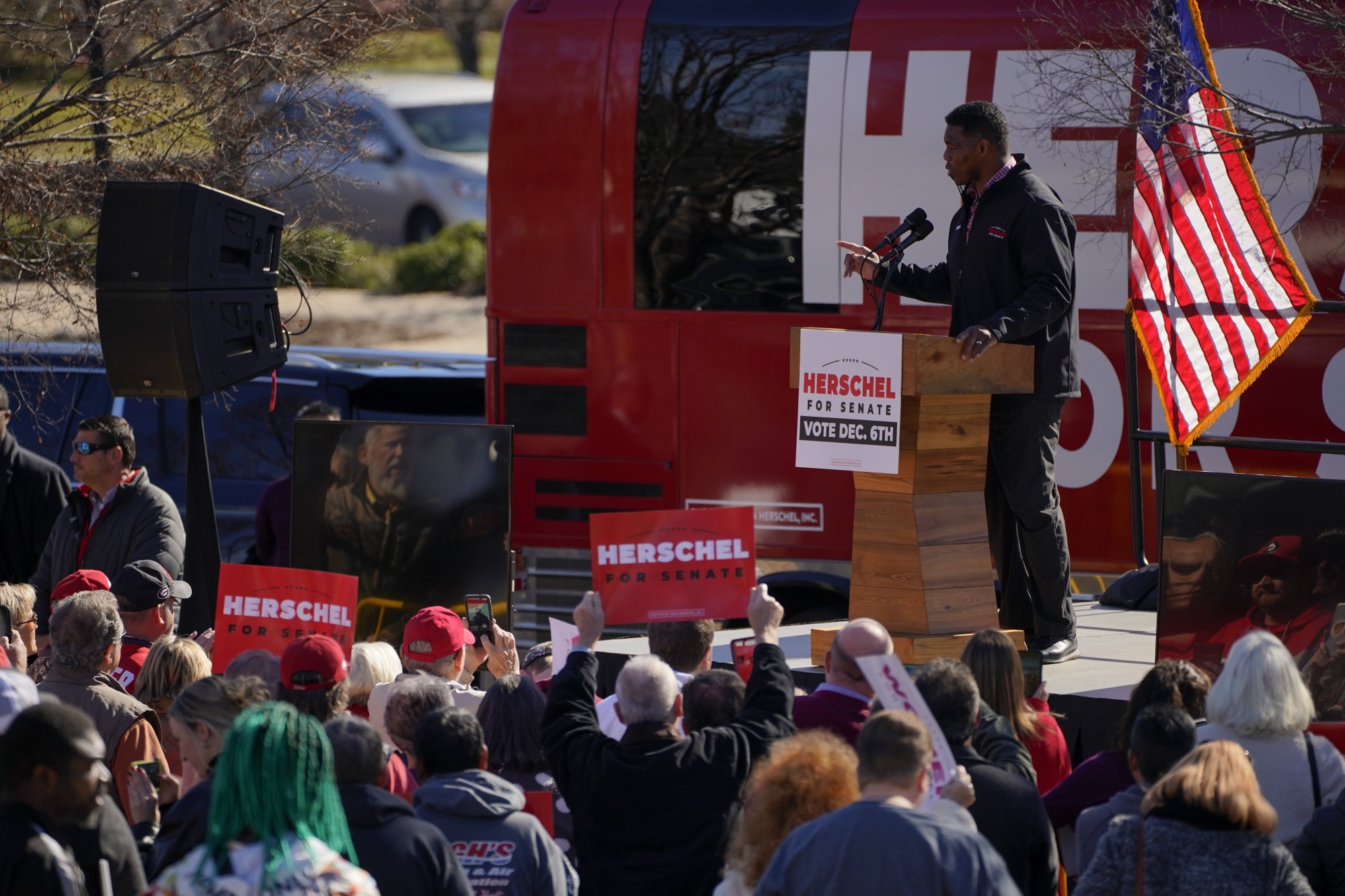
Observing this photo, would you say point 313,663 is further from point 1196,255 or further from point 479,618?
point 1196,255

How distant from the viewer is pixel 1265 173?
7391mm

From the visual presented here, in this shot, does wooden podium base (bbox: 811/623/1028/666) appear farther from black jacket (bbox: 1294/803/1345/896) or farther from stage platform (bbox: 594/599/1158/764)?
black jacket (bbox: 1294/803/1345/896)

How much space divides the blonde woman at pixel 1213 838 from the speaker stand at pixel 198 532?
435cm

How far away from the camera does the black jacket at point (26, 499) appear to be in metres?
8.02

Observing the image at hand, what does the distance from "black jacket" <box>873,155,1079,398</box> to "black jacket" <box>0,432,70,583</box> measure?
434cm

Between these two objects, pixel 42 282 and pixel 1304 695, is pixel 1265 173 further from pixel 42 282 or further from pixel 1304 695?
pixel 42 282

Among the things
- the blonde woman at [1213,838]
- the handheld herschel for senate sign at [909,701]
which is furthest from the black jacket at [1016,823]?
the blonde woman at [1213,838]

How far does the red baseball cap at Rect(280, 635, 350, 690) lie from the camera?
4414 mm

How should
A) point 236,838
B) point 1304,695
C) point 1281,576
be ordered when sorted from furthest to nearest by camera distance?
point 1281,576 < point 1304,695 < point 236,838

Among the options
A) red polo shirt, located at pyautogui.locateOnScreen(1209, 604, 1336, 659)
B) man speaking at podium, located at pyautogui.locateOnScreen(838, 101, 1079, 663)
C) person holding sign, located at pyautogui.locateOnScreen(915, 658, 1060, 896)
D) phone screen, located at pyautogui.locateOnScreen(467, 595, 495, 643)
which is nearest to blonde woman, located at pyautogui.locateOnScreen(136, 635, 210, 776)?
phone screen, located at pyautogui.locateOnScreen(467, 595, 495, 643)

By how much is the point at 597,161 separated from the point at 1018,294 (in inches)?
113

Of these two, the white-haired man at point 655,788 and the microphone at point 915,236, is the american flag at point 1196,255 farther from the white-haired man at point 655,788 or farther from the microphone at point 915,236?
the white-haired man at point 655,788

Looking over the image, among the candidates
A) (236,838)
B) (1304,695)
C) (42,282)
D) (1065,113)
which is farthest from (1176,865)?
(42,282)

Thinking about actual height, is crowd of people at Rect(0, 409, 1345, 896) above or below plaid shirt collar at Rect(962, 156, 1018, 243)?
below
